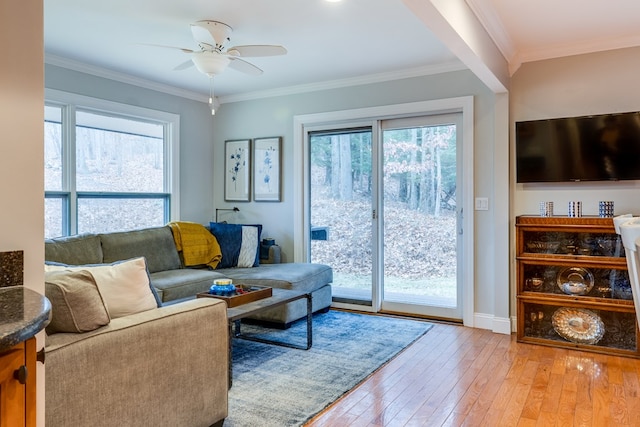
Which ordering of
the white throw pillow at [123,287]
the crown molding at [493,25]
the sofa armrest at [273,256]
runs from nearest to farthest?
1. the white throw pillow at [123,287]
2. the crown molding at [493,25]
3. the sofa armrest at [273,256]

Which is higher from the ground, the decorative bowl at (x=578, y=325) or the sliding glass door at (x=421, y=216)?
the sliding glass door at (x=421, y=216)

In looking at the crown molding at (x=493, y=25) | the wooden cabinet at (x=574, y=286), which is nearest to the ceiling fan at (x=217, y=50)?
the crown molding at (x=493, y=25)

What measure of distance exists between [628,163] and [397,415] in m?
2.60

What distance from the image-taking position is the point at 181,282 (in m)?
3.83

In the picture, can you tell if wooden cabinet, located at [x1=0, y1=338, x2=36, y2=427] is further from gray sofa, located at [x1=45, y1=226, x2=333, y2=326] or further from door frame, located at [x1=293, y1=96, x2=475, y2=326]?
door frame, located at [x1=293, y1=96, x2=475, y2=326]

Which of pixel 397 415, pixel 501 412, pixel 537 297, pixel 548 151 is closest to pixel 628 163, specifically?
pixel 548 151

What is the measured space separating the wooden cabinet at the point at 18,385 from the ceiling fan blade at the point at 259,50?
2.48 m

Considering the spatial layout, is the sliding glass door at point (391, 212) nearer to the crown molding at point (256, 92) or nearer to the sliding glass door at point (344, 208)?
the sliding glass door at point (344, 208)

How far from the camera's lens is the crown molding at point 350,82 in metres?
4.22

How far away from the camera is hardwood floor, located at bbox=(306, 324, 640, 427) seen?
2.39m

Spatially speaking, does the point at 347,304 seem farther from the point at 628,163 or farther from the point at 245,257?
the point at 628,163

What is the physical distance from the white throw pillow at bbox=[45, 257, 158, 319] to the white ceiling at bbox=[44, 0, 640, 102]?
1641mm

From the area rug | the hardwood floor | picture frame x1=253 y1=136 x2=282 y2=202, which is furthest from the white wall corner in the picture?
picture frame x1=253 y1=136 x2=282 y2=202

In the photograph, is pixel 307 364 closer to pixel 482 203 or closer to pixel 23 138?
pixel 482 203
